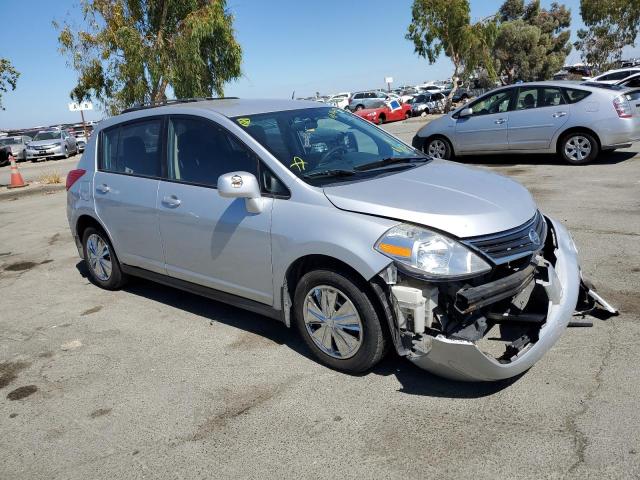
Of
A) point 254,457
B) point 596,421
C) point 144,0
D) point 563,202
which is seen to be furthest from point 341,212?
point 144,0

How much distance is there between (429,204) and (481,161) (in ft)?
31.4

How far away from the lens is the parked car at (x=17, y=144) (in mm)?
29094

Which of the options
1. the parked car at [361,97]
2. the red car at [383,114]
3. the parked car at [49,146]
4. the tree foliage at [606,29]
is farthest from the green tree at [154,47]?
the tree foliage at [606,29]

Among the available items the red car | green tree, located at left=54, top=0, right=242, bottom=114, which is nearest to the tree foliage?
the red car

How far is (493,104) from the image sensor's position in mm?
11625

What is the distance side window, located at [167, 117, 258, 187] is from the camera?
430cm

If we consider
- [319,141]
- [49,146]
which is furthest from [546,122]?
[49,146]

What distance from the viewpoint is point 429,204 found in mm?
3537

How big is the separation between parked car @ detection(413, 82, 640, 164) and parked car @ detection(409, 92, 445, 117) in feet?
89.0

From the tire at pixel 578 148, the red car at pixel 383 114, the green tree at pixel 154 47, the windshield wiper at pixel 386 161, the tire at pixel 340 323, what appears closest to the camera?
the tire at pixel 340 323

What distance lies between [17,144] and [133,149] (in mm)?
28505

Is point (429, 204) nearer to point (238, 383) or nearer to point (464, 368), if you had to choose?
point (464, 368)

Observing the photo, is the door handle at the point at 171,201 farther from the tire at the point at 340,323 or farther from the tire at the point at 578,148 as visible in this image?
the tire at the point at 578,148

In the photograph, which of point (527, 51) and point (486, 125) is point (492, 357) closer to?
point (486, 125)
